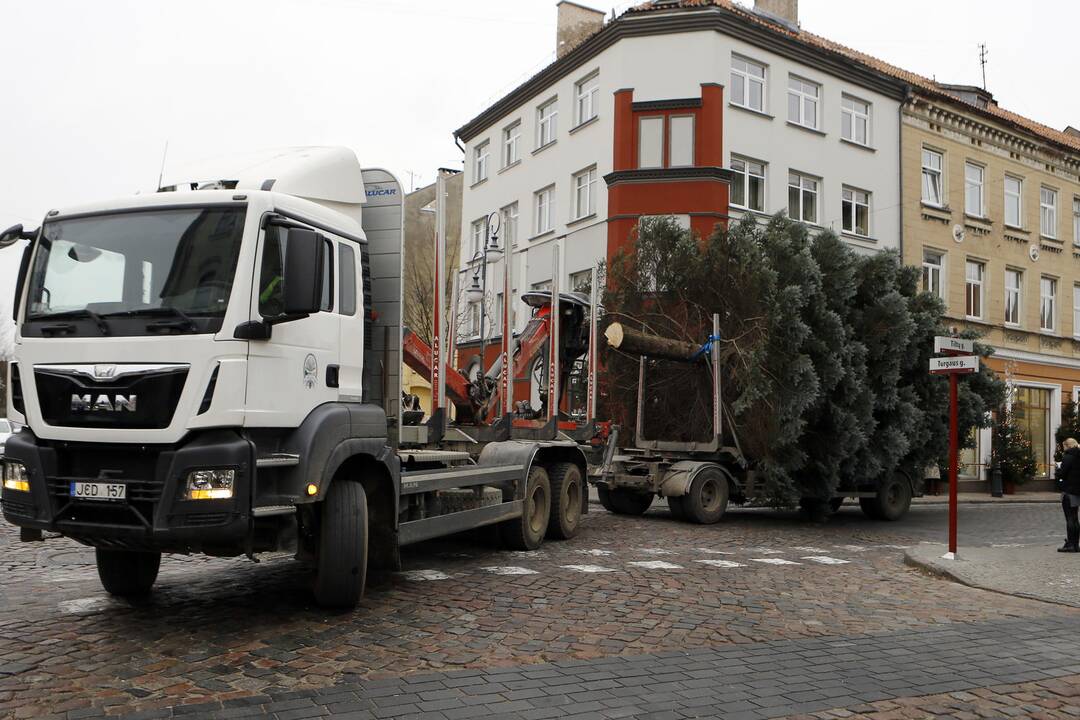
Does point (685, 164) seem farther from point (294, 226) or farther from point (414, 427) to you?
point (294, 226)

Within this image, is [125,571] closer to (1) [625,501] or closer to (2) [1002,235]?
(1) [625,501]

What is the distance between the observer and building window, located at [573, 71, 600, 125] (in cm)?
2683

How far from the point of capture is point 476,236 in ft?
109

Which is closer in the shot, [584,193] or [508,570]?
[508,570]

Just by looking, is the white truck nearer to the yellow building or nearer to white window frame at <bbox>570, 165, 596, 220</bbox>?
white window frame at <bbox>570, 165, 596, 220</bbox>

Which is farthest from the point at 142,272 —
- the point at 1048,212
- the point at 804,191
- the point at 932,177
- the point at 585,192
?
the point at 1048,212

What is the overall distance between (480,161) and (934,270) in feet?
50.1

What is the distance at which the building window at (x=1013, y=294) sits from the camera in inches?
1298

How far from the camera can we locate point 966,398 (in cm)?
1727

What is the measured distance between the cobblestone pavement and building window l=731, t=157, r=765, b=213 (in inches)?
628

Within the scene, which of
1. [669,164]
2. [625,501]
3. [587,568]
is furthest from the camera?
[669,164]

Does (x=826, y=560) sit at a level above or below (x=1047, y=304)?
below

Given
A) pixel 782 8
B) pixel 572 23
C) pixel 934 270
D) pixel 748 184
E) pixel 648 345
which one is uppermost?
pixel 782 8

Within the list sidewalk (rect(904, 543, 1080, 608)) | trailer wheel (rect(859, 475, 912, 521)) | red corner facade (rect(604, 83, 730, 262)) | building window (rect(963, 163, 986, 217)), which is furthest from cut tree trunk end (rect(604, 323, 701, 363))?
building window (rect(963, 163, 986, 217))
